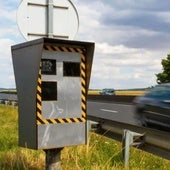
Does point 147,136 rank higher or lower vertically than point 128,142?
higher

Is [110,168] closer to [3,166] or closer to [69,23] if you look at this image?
[3,166]

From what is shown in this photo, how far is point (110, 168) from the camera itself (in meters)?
7.71

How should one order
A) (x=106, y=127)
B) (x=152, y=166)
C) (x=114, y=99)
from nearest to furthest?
(x=152, y=166) → (x=106, y=127) → (x=114, y=99)

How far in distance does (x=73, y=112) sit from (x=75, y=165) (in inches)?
63.1

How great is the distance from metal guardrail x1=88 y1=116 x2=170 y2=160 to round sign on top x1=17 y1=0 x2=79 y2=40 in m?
2.08

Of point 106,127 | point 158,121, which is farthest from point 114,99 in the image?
point 106,127

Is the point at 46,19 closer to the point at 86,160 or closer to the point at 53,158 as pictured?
the point at 53,158

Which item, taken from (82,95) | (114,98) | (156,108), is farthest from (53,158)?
(114,98)

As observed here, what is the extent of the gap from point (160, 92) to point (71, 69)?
7987 mm

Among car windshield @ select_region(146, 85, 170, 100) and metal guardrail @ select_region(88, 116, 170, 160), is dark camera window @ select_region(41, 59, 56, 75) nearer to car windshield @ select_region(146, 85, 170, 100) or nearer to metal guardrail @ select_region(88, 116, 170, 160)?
metal guardrail @ select_region(88, 116, 170, 160)

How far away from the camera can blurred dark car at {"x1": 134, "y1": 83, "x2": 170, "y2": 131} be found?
45.9ft

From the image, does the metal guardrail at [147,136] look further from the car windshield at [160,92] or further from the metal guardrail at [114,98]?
the metal guardrail at [114,98]

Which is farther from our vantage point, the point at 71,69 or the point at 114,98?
the point at 114,98

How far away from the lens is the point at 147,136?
27.7 ft
